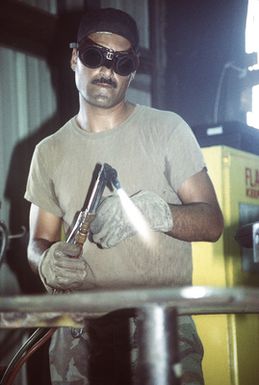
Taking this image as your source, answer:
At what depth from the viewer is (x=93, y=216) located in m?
2.15

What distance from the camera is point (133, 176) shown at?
95.1 inches

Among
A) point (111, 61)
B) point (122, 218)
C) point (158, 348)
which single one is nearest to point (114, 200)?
point (122, 218)

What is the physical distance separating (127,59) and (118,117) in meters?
0.27

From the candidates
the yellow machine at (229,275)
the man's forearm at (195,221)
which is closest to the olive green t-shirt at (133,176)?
the man's forearm at (195,221)

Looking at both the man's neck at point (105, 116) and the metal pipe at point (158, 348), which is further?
the man's neck at point (105, 116)

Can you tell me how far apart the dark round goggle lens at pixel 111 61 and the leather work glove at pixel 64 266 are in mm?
825

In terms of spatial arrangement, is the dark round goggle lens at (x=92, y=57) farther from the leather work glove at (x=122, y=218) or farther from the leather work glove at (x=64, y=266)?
the leather work glove at (x=64, y=266)

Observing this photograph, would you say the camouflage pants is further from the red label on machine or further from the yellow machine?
the red label on machine

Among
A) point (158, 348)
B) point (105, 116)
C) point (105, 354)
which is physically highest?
point (105, 116)

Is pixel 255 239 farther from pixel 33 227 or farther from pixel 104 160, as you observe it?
pixel 33 227

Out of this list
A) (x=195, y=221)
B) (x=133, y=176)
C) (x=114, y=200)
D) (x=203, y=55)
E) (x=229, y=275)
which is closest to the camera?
(x=114, y=200)

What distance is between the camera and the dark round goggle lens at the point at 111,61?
2500mm

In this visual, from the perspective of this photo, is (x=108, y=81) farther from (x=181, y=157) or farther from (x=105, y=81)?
(x=181, y=157)

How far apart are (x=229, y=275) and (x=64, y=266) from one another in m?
1.39
